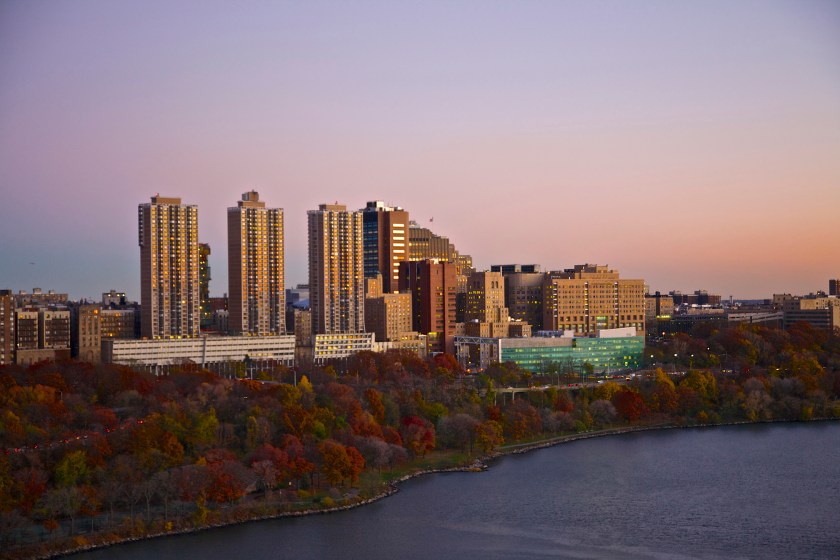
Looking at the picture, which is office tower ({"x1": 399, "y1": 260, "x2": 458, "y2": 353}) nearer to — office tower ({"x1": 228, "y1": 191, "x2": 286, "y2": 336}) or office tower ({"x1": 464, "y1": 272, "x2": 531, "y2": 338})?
office tower ({"x1": 464, "y1": 272, "x2": 531, "y2": 338})

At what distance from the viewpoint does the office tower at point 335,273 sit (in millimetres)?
35281

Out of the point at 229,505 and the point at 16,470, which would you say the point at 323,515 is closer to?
the point at 229,505

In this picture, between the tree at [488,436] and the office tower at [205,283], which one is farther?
the office tower at [205,283]

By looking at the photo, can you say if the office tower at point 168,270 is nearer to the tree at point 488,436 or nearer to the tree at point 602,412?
the tree at point 602,412

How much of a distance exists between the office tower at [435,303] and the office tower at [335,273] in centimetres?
204

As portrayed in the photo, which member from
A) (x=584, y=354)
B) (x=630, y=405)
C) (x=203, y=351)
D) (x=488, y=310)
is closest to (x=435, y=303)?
(x=488, y=310)

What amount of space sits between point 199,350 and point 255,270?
3577 mm

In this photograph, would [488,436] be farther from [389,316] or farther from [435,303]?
[435,303]

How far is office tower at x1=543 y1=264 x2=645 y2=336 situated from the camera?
134 ft

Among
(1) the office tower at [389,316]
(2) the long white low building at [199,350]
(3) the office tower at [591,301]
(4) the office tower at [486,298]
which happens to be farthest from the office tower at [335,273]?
(3) the office tower at [591,301]

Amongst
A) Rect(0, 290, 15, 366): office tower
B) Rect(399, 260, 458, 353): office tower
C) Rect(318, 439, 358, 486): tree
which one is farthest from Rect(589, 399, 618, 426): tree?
Rect(0, 290, 15, 366): office tower

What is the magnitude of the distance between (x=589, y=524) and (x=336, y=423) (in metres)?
5.53

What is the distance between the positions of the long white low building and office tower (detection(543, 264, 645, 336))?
11.2 m

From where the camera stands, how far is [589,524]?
15758mm
